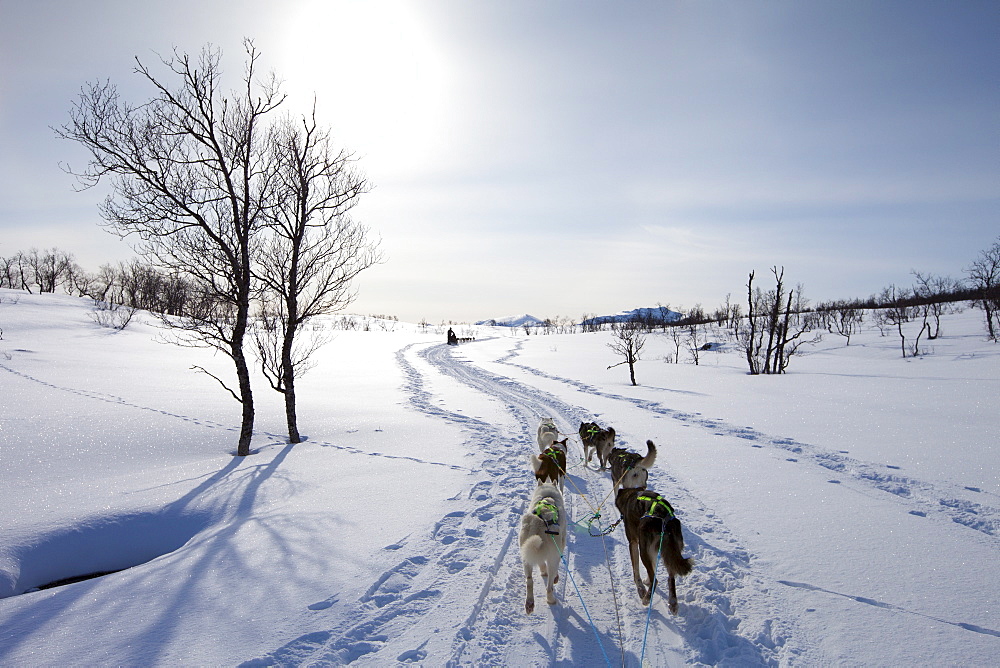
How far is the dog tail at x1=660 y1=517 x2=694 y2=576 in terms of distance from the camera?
142 inches

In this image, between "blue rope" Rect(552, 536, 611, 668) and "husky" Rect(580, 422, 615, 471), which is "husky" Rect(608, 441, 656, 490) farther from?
"blue rope" Rect(552, 536, 611, 668)

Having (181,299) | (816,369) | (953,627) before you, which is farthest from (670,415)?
(816,369)

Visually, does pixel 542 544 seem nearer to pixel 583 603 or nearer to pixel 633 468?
pixel 583 603

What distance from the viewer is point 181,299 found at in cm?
822

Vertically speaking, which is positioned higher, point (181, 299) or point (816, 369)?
point (181, 299)

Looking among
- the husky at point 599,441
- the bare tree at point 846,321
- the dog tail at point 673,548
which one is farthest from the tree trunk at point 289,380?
the bare tree at point 846,321

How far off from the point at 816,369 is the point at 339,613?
1215 inches

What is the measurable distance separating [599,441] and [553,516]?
4.19 meters

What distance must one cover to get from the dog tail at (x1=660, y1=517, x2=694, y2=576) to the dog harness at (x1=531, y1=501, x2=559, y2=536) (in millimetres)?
923

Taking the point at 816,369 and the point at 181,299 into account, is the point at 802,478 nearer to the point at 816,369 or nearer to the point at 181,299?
the point at 181,299

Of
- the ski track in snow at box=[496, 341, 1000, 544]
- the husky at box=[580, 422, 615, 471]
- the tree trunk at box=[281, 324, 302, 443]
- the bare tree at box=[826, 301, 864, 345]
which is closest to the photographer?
the ski track in snow at box=[496, 341, 1000, 544]

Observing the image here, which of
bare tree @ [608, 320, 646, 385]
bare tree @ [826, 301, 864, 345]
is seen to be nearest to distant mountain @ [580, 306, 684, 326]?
bare tree @ [608, 320, 646, 385]

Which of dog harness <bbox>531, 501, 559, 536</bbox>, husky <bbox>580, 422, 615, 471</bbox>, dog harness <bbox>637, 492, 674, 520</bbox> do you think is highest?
dog harness <bbox>637, 492, 674, 520</bbox>

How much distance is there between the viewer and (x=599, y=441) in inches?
308
